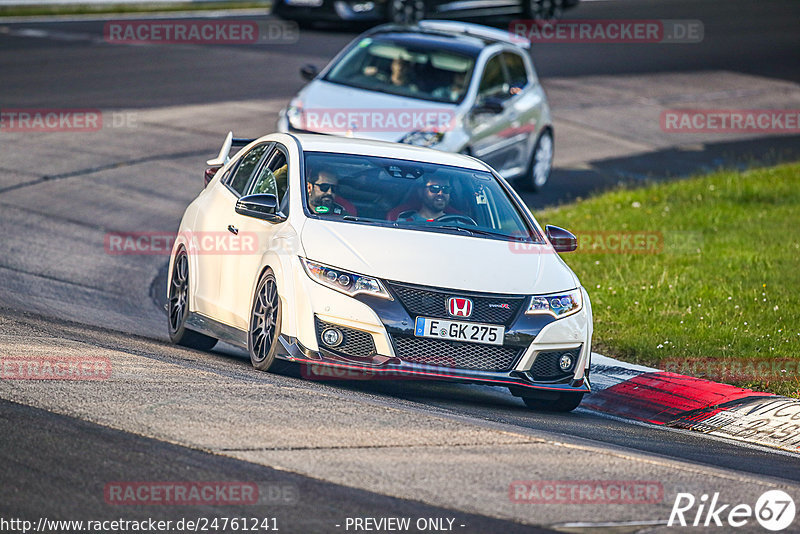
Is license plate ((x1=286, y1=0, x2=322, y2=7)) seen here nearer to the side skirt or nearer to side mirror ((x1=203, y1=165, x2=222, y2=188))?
side mirror ((x1=203, y1=165, x2=222, y2=188))

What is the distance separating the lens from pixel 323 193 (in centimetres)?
900

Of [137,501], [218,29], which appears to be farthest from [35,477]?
[218,29]

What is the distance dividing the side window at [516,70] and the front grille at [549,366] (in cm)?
961

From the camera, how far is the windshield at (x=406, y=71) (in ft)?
53.0

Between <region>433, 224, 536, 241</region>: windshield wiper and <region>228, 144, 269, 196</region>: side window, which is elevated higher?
<region>228, 144, 269, 196</region>: side window

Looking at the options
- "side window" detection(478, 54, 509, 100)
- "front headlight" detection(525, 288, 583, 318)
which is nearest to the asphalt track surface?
"front headlight" detection(525, 288, 583, 318)

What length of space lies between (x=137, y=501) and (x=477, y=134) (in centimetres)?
1102

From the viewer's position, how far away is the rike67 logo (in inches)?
230

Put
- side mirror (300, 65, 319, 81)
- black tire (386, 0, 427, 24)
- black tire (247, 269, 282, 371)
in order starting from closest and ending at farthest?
black tire (247, 269, 282, 371), side mirror (300, 65, 319, 81), black tire (386, 0, 427, 24)

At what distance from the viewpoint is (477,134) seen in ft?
52.4

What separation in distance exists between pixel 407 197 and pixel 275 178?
0.97 m

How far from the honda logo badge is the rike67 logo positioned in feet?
7.28

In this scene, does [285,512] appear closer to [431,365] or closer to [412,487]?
[412,487]

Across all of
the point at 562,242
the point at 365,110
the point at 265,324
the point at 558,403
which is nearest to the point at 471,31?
the point at 365,110
